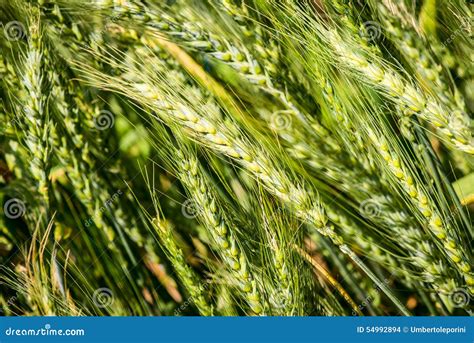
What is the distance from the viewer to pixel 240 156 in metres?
1.08

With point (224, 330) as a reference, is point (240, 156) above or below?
above

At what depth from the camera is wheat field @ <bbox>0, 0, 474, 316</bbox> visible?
112 cm

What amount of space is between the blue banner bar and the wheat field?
0.03m

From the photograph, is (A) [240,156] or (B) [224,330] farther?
(B) [224,330]

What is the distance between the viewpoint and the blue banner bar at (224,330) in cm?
127

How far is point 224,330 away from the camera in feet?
4.17

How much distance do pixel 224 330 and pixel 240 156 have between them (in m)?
0.44

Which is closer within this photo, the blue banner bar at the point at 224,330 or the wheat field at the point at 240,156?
the wheat field at the point at 240,156

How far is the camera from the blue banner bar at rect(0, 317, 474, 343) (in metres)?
1.27

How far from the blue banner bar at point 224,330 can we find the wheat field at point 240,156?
0.03 metres

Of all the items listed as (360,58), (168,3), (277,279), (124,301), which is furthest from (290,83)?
(124,301)

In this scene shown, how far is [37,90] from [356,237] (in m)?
0.79

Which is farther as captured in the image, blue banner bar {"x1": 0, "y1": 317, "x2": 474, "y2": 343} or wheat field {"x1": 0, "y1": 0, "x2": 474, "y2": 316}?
blue banner bar {"x1": 0, "y1": 317, "x2": 474, "y2": 343}

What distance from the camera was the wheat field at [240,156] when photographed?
3.68 feet
